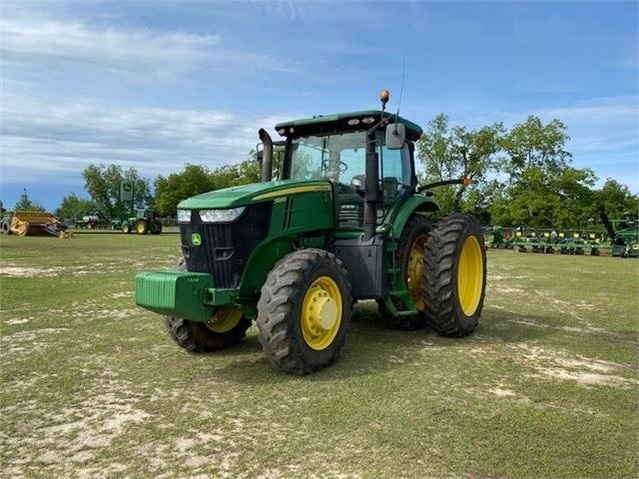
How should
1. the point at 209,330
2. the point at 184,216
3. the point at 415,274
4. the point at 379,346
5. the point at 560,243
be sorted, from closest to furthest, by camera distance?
the point at 184,216 → the point at 209,330 → the point at 379,346 → the point at 415,274 → the point at 560,243

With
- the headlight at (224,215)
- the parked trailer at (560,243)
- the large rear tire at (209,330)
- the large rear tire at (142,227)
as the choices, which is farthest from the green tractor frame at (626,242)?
the large rear tire at (142,227)

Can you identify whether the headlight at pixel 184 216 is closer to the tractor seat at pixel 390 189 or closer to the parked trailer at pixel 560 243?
the tractor seat at pixel 390 189

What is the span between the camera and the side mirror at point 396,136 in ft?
18.6

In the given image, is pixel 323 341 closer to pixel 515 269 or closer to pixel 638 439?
pixel 638 439

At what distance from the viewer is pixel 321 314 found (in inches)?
201

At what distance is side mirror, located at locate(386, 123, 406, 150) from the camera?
5.66 metres

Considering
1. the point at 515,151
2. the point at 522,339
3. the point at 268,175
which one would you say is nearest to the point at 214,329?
the point at 268,175

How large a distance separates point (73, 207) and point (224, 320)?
115 meters

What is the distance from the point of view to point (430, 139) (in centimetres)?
5478

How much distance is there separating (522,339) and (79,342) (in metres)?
5.07

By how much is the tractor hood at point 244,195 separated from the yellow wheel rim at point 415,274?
6.06ft

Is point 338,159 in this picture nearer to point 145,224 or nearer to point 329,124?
point 329,124

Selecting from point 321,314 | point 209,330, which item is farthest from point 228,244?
point 209,330

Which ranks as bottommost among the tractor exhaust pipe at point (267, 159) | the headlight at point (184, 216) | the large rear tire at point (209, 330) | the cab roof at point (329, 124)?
the large rear tire at point (209, 330)
